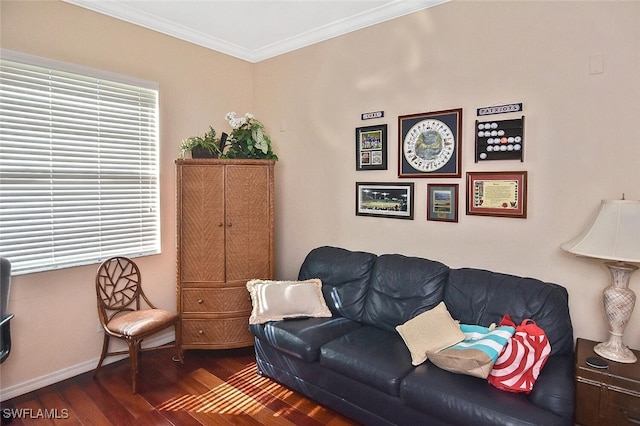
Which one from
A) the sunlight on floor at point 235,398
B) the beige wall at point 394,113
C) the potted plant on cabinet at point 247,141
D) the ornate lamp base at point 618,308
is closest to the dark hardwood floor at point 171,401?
the sunlight on floor at point 235,398

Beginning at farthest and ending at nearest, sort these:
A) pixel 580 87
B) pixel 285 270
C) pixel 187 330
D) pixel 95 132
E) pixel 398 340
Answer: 1. pixel 285 270
2. pixel 187 330
3. pixel 95 132
4. pixel 398 340
5. pixel 580 87

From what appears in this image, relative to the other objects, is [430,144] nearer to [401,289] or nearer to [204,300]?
[401,289]

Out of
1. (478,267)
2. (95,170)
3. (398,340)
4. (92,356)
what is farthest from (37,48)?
(478,267)

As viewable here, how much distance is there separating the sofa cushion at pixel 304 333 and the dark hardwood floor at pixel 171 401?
370mm

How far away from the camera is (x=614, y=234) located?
1.98 metres

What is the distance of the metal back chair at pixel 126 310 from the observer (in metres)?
2.84

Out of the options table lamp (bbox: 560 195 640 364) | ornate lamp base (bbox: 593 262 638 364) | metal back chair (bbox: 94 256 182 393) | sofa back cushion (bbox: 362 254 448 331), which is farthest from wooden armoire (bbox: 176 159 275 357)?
ornate lamp base (bbox: 593 262 638 364)

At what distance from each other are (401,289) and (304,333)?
2.49 feet

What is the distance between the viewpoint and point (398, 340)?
2.55 metres

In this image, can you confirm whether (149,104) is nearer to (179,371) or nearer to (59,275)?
(59,275)

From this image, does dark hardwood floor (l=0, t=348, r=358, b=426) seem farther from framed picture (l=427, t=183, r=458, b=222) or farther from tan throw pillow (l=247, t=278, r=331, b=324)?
framed picture (l=427, t=183, r=458, b=222)

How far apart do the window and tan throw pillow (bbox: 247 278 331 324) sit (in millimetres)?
1192

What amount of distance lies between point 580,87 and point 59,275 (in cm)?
379

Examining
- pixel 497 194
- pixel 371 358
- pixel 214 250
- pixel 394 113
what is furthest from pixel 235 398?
pixel 394 113
